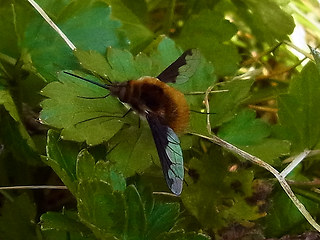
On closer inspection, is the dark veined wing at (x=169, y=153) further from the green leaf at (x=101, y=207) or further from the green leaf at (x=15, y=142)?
the green leaf at (x=15, y=142)

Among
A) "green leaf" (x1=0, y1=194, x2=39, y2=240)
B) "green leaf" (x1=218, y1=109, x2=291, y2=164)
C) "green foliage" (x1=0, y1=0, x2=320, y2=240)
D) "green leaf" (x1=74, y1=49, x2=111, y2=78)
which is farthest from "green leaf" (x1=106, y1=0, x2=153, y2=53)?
"green leaf" (x1=0, y1=194, x2=39, y2=240)

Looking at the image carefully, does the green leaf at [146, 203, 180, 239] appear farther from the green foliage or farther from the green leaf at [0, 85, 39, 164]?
the green leaf at [0, 85, 39, 164]

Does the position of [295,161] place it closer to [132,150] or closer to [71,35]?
[132,150]

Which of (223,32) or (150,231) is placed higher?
(223,32)

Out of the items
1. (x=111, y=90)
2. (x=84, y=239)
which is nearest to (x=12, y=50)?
(x=111, y=90)

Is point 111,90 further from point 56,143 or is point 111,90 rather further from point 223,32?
point 223,32

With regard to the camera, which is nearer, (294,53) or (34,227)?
(34,227)
